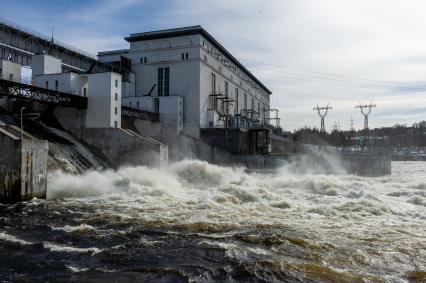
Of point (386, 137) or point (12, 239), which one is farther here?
point (386, 137)

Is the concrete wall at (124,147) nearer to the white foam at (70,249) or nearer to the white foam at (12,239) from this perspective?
the white foam at (12,239)

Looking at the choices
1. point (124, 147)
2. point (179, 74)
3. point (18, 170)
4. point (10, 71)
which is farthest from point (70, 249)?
point (179, 74)

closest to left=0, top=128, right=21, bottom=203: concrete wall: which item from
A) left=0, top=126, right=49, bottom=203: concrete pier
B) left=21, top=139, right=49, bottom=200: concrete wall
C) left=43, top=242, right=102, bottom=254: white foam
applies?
left=0, top=126, right=49, bottom=203: concrete pier

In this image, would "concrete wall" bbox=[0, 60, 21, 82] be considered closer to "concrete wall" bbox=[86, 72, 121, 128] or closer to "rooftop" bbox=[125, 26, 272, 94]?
"concrete wall" bbox=[86, 72, 121, 128]

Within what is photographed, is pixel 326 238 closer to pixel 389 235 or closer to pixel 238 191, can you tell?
pixel 389 235

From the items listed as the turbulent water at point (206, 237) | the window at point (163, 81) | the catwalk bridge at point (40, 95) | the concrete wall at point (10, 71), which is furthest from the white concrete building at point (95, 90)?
the window at point (163, 81)

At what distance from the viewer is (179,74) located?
4603 centimetres

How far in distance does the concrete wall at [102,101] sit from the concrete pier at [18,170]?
40.3ft

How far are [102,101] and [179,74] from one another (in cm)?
1721

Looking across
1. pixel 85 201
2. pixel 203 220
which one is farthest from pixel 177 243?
pixel 85 201

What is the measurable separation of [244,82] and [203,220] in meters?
55.0

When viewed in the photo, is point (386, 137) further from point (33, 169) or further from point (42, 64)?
point (33, 169)

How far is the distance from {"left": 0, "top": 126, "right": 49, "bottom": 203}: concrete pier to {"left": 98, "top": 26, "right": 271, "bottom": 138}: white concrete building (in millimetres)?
25683

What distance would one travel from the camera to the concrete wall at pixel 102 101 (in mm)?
29953
